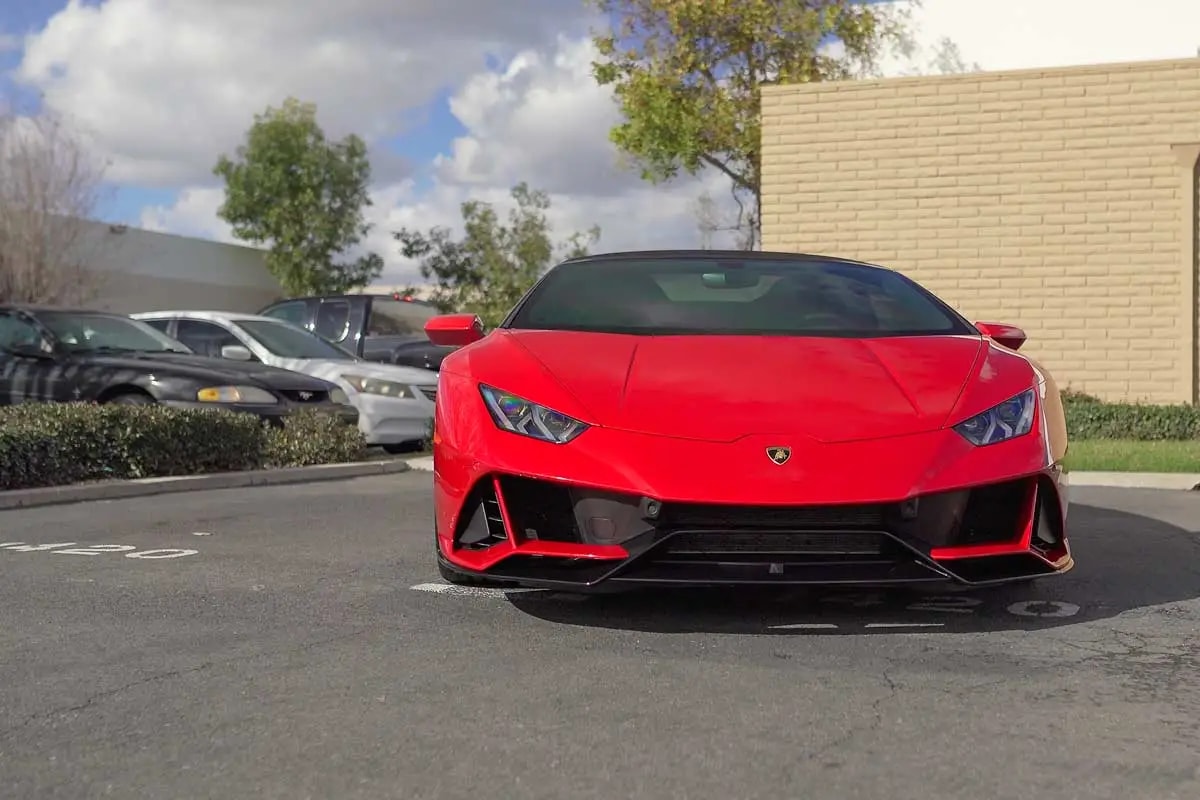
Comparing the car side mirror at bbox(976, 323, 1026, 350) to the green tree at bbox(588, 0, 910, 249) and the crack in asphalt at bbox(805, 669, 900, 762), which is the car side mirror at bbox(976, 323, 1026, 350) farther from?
the green tree at bbox(588, 0, 910, 249)

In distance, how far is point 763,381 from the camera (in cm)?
482

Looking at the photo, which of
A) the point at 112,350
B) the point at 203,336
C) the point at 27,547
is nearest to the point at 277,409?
the point at 112,350

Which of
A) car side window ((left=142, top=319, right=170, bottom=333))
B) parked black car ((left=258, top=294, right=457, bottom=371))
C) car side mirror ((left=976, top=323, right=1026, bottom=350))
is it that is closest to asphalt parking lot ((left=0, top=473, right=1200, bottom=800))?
car side mirror ((left=976, top=323, right=1026, bottom=350))

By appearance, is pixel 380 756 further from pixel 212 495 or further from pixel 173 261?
pixel 173 261

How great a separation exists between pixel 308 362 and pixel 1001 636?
35.2 ft

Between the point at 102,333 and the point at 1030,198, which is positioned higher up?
the point at 1030,198

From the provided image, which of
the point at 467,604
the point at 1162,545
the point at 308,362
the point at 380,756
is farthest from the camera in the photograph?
the point at 308,362

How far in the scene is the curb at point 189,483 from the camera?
937 centimetres

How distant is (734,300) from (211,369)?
290 inches

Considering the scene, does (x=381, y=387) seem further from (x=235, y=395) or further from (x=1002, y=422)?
(x=1002, y=422)

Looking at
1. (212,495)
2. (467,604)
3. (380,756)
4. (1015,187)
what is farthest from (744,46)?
(380,756)

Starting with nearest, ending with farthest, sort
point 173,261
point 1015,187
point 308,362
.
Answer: point 308,362, point 1015,187, point 173,261

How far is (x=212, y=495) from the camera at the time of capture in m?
10.0

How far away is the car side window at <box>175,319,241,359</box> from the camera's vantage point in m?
14.9
